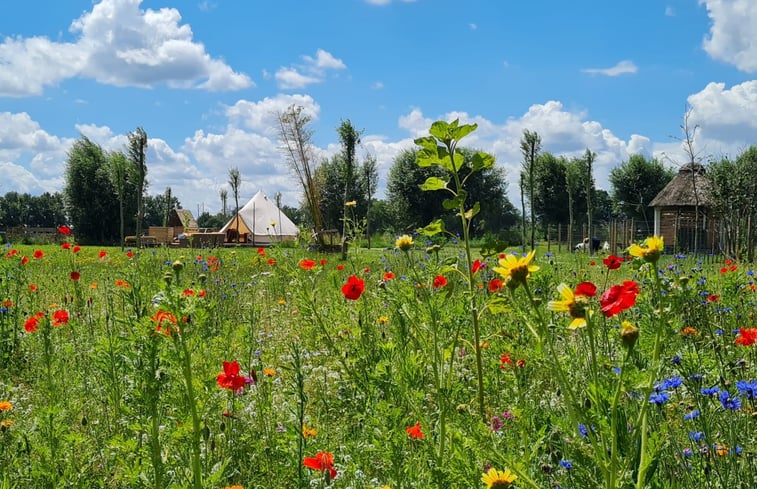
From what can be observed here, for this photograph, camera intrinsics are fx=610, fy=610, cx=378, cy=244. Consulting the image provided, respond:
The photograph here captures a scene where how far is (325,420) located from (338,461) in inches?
20.1

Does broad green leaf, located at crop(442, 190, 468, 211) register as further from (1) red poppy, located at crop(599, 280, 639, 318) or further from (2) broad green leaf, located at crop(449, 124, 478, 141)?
(1) red poppy, located at crop(599, 280, 639, 318)

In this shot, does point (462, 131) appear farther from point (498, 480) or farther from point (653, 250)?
point (498, 480)

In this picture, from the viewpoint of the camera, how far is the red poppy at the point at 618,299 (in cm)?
118

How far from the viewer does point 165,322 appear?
1769mm

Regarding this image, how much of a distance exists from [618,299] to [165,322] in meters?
1.23

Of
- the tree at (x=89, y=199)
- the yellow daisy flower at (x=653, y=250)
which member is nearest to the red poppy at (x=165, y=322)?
the yellow daisy flower at (x=653, y=250)

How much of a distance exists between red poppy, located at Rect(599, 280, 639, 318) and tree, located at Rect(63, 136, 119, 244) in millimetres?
44304

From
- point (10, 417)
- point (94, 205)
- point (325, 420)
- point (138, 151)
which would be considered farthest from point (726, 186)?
point (94, 205)

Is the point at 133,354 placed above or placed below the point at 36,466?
above

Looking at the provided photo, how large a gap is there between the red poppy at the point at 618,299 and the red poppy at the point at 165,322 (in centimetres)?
111

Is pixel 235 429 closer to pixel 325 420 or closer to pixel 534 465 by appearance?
pixel 325 420

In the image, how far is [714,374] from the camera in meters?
2.69

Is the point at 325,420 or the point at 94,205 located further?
the point at 94,205

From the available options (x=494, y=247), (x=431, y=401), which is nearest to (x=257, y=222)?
(x=431, y=401)
